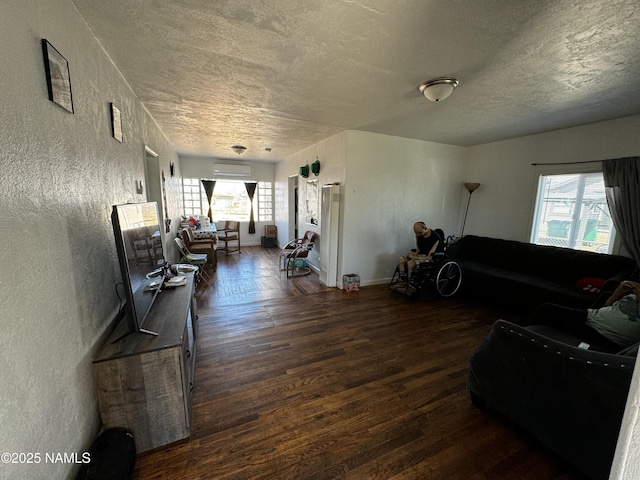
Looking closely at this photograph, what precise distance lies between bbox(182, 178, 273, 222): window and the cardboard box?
4.58 metres

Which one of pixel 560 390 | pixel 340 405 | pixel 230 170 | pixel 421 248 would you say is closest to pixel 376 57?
pixel 560 390

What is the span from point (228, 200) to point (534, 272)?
7323mm

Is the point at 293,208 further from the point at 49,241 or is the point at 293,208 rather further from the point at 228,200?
the point at 49,241

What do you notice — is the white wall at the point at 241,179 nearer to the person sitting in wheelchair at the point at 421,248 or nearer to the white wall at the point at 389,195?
the white wall at the point at 389,195

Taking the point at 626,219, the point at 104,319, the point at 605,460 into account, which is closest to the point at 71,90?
the point at 104,319

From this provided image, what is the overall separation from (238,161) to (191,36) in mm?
5745

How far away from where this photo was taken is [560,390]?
4.48 feet

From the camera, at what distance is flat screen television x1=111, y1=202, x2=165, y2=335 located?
137 centimetres

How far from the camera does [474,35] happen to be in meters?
1.60

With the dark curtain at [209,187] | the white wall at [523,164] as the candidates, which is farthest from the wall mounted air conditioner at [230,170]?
the white wall at [523,164]

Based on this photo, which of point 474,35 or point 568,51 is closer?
point 474,35

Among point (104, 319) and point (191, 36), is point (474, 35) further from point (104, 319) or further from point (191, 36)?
point (104, 319)

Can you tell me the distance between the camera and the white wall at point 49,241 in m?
0.86

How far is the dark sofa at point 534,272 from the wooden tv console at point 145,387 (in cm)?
393
